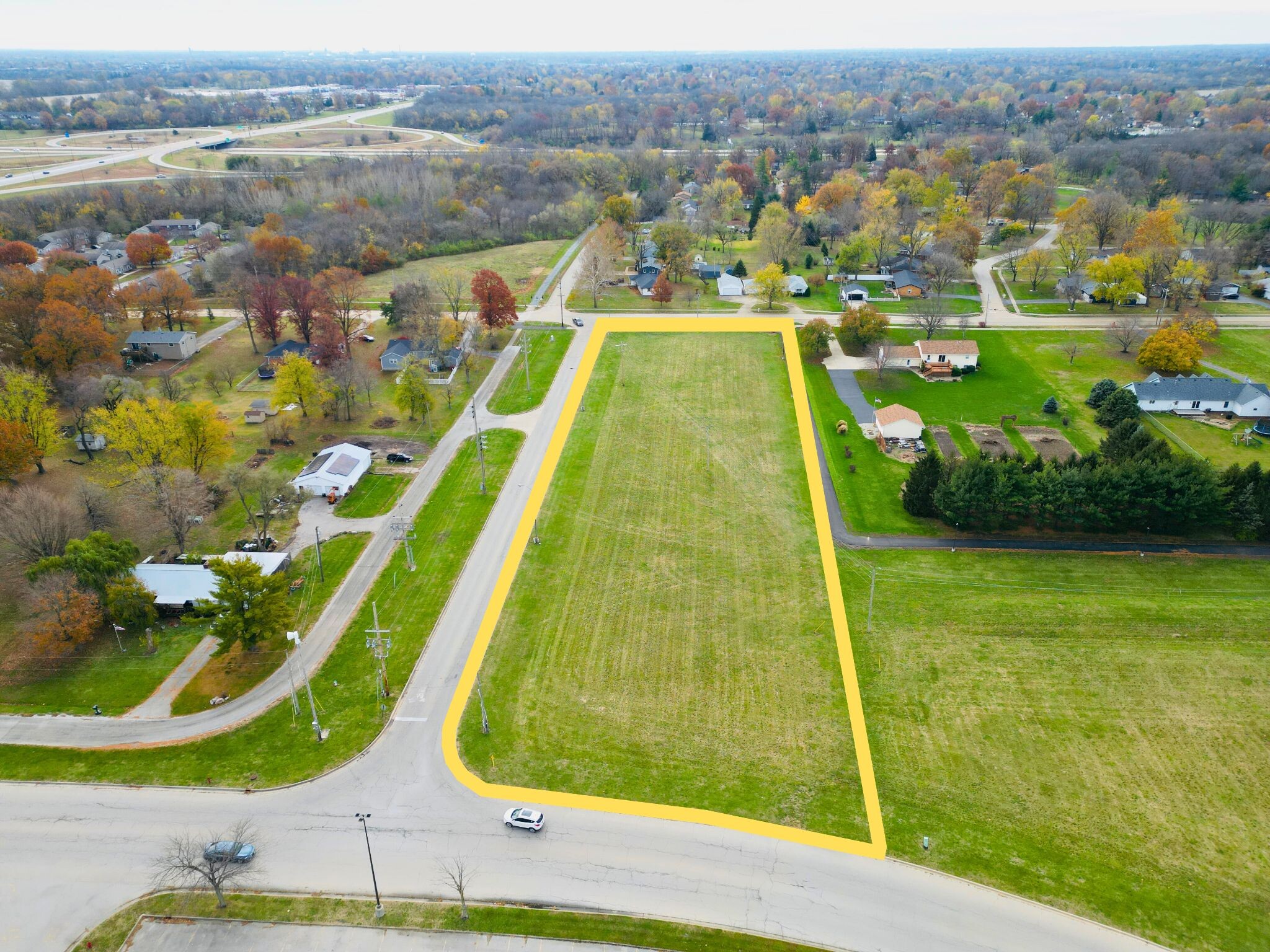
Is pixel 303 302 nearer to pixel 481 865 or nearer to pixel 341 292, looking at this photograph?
pixel 341 292

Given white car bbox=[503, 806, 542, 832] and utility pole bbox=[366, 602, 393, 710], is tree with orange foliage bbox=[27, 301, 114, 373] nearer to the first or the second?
utility pole bbox=[366, 602, 393, 710]

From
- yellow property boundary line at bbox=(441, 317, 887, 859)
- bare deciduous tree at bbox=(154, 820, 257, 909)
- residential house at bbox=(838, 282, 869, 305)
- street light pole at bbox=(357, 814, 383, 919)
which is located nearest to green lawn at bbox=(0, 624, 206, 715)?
bare deciduous tree at bbox=(154, 820, 257, 909)

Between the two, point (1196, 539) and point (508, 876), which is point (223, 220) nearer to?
point (508, 876)

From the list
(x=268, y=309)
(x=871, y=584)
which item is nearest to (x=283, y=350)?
(x=268, y=309)

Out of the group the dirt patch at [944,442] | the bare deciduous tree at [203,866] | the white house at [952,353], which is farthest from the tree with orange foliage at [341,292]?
the white house at [952,353]

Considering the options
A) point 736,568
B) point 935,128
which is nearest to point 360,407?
point 736,568

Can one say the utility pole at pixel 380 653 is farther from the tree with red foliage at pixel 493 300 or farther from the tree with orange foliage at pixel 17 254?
the tree with orange foliage at pixel 17 254
